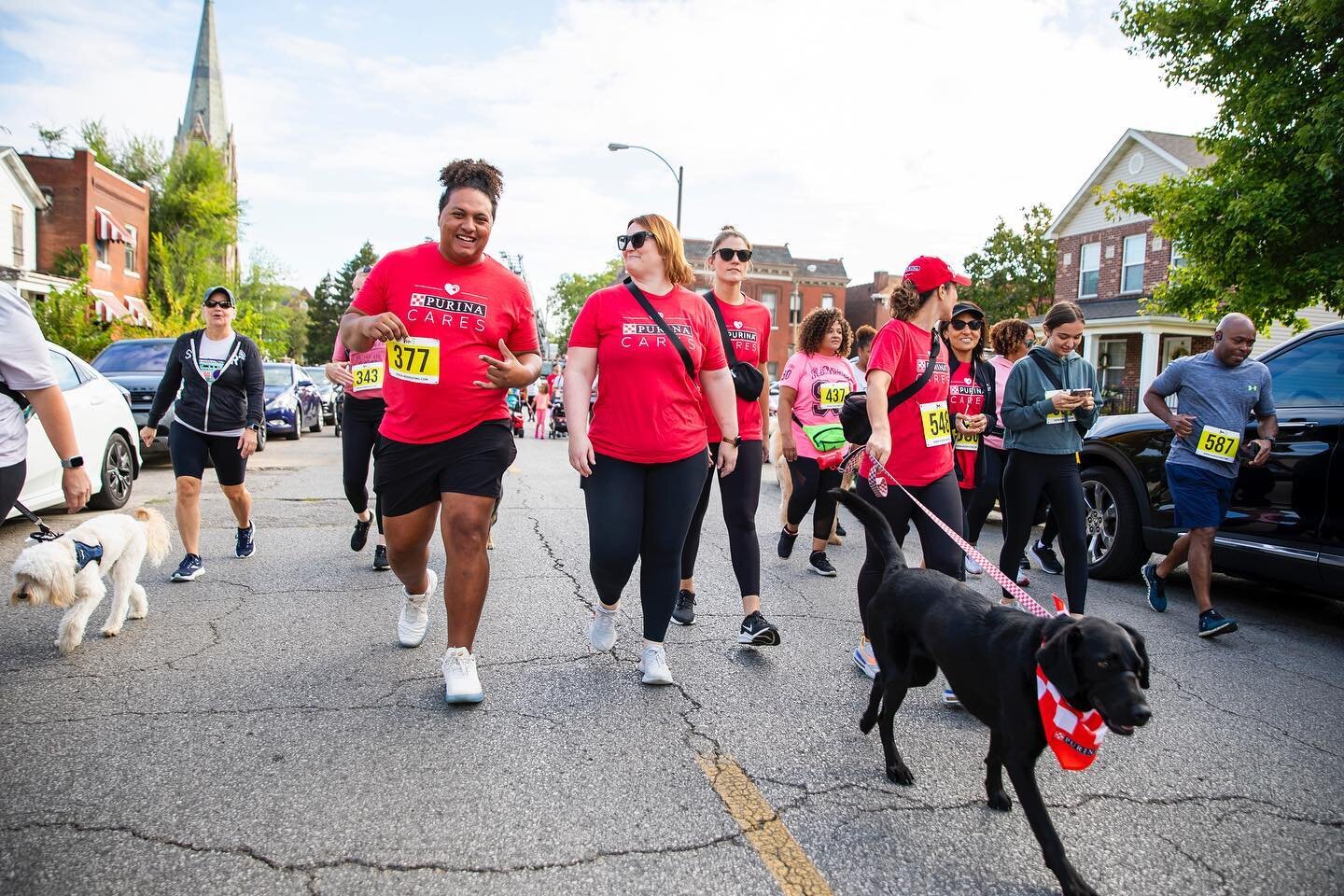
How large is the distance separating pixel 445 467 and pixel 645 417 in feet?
2.89

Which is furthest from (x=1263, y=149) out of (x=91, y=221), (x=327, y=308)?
(x=327, y=308)

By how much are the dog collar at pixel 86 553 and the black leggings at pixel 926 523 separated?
3693 mm

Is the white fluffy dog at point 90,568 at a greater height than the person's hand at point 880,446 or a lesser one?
lesser

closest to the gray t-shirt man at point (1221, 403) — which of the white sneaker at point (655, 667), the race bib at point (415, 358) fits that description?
the white sneaker at point (655, 667)

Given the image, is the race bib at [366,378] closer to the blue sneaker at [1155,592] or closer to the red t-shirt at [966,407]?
the red t-shirt at [966,407]

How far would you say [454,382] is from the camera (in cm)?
364

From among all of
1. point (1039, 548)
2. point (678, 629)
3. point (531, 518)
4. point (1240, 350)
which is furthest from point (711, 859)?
point (531, 518)

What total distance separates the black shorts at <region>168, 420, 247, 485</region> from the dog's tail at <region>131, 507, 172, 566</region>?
0.84m

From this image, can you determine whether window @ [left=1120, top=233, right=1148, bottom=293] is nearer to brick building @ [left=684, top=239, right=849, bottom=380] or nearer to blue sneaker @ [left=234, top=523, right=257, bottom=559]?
blue sneaker @ [left=234, top=523, right=257, bottom=559]

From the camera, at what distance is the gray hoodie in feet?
15.9

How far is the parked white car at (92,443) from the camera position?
7.03m

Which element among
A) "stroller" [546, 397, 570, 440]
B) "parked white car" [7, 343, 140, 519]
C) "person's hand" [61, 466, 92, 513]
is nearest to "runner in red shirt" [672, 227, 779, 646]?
"person's hand" [61, 466, 92, 513]

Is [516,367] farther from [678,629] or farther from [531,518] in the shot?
[531,518]

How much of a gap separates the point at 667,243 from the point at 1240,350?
3.95 meters
